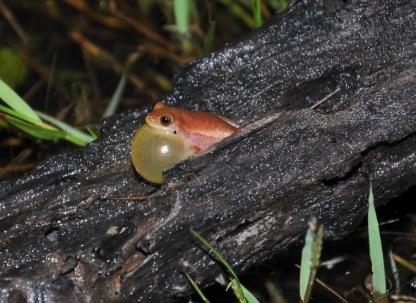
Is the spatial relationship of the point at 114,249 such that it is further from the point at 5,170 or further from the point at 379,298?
the point at 5,170

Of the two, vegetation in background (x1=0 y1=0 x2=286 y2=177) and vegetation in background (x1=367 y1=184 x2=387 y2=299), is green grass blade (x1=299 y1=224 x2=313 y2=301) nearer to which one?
vegetation in background (x1=367 y1=184 x2=387 y2=299)

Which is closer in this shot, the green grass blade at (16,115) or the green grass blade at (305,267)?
the green grass blade at (305,267)

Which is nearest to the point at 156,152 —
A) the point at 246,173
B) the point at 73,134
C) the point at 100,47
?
the point at 246,173

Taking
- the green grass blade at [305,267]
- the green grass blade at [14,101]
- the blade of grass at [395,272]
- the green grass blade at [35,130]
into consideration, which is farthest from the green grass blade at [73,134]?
the blade of grass at [395,272]

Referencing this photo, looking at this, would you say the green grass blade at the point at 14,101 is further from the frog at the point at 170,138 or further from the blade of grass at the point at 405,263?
the blade of grass at the point at 405,263

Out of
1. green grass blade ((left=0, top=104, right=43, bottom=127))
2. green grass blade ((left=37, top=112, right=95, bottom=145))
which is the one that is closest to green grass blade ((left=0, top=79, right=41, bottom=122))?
green grass blade ((left=0, top=104, right=43, bottom=127))
